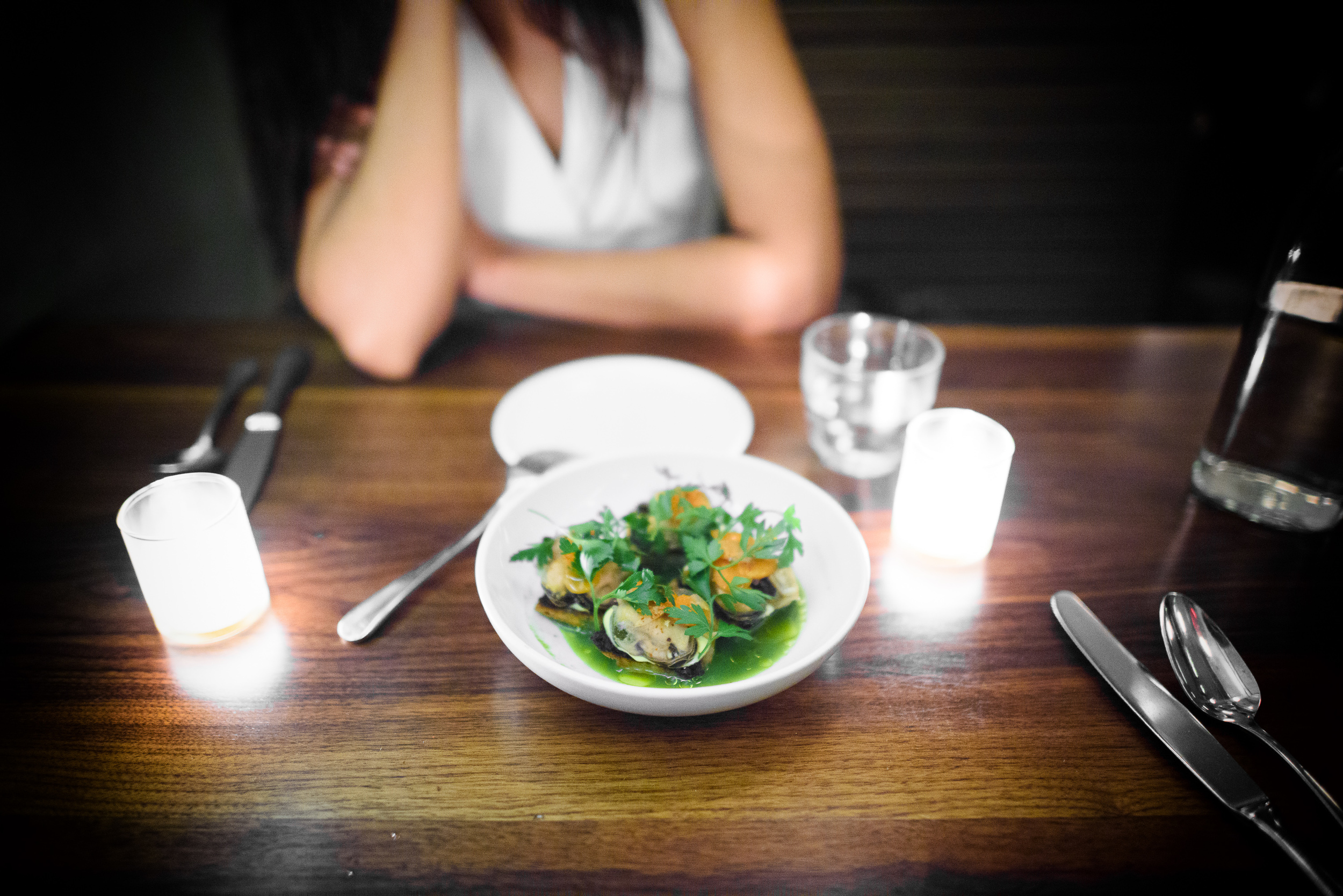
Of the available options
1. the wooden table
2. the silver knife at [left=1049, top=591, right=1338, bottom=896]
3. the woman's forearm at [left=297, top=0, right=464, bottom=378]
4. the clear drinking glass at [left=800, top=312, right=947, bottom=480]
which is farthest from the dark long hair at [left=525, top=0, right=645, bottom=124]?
the silver knife at [left=1049, top=591, right=1338, bottom=896]

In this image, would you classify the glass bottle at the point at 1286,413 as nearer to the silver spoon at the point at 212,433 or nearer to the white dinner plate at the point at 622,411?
the white dinner plate at the point at 622,411

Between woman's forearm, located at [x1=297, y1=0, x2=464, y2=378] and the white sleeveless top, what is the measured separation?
182 millimetres

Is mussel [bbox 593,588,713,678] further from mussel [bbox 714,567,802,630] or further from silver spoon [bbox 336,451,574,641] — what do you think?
silver spoon [bbox 336,451,574,641]

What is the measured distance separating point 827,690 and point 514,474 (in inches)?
17.6

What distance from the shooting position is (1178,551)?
0.82 m

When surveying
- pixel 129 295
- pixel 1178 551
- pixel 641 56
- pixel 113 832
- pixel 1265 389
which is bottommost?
pixel 129 295

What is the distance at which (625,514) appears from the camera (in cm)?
82

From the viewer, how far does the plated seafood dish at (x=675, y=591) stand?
0.63 m

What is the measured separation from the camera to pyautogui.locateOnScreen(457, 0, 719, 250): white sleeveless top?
5.03ft

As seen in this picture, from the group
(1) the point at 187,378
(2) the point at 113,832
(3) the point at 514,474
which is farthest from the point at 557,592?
(1) the point at 187,378

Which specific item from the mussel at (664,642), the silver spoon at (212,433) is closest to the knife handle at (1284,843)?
the mussel at (664,642)

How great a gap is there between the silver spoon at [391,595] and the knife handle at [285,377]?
396 millimetres

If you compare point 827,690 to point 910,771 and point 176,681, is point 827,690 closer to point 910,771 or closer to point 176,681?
point 910,771

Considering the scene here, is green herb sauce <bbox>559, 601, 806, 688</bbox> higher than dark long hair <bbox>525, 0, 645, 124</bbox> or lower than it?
lower
